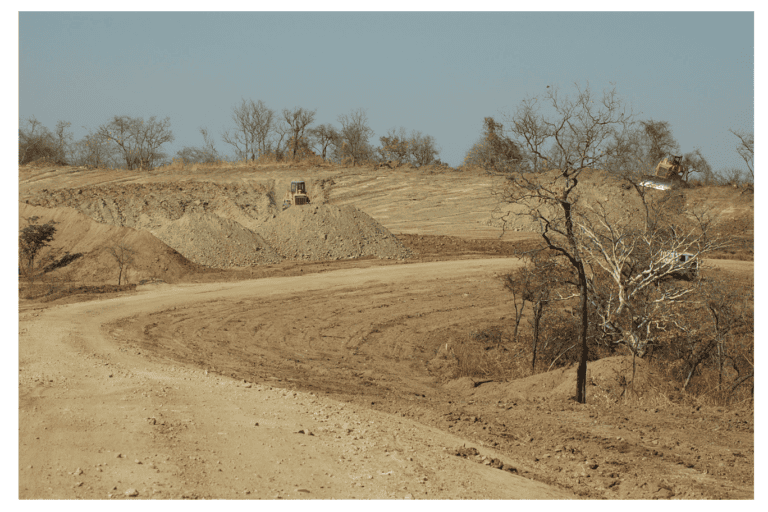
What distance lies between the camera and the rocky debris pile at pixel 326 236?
92.7 ft

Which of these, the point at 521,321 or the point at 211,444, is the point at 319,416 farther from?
the point at 521,321

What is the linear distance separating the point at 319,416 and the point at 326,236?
21.0 meters

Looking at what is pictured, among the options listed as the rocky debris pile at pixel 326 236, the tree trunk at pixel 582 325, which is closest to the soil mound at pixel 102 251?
the rocky debris pile at pixel 326 236

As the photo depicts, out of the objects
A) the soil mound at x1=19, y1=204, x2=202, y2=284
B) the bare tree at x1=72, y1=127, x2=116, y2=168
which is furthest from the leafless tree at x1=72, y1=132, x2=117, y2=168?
the soil mound at x1=19, y1=204, x2=202, y2=284

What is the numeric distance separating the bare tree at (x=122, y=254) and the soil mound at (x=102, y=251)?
14cm

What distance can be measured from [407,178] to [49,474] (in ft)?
142

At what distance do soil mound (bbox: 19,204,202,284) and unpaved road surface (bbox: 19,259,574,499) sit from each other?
508 inches

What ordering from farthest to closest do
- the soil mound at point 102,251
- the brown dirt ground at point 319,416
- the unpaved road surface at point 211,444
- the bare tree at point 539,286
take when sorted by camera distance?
the soil mound at point 102,251, the bare tree at point 539,286, the brown dirt ground at point 319,416, the unpaved road surface at point 211,444

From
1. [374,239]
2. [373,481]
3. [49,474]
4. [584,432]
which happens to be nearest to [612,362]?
[584,432]

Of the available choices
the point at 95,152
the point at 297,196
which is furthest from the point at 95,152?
the point at 297,196

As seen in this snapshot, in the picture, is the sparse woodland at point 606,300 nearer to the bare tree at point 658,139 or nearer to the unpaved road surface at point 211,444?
the unpaved road surface at point 211,444

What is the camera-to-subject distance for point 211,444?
679cm

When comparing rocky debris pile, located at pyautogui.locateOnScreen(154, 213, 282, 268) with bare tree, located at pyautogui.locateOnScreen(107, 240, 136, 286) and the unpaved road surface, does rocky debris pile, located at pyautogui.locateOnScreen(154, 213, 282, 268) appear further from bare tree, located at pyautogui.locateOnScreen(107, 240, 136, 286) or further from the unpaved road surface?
the unpaved road surface

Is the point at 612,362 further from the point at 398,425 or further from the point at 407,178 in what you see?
the point at 407,178
